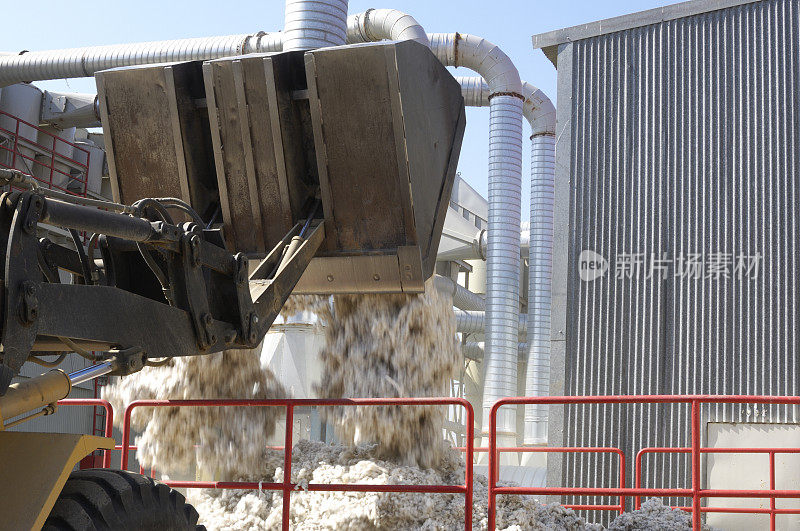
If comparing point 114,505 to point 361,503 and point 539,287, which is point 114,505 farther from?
point 539,287

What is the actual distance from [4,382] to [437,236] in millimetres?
3514

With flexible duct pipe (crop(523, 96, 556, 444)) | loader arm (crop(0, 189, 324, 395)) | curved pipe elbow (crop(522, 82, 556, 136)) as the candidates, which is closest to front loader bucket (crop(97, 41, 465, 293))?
loader arm (crop(0, 189, 324, 395))

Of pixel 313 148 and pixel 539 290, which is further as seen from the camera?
pixel 539 290

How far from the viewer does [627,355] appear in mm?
9391

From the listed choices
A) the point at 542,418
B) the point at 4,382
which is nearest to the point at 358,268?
the point at 4,382

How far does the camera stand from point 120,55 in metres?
15.4

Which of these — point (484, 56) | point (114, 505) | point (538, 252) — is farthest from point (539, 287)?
point (114, 505)

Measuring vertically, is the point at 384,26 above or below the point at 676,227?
above

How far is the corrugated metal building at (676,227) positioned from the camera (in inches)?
356

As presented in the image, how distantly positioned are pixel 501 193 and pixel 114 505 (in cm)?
1174

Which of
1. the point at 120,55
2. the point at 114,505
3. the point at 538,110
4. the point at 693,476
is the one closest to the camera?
the point at 114,505

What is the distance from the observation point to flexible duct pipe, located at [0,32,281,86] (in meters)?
14.9

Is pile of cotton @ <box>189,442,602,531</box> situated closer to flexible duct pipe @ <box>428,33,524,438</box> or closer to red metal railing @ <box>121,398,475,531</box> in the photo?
red metal railing @ <box>121,398,475,531</box>

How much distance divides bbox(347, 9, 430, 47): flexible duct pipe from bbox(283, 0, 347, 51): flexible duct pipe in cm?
648
